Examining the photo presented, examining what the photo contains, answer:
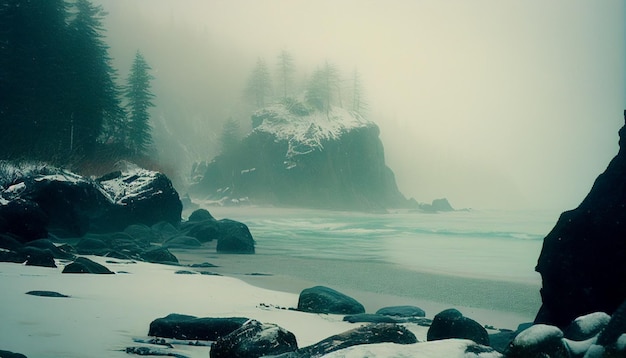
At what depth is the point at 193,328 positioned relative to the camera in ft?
18.4

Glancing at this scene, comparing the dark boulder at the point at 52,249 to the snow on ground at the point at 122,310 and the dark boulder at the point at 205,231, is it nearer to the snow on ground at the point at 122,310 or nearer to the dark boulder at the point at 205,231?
the snow on ground at the point at 122,310

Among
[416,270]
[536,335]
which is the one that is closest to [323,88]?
[416,270]

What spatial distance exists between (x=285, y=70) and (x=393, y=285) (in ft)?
273

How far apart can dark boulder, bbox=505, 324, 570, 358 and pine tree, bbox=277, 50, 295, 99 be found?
8992 centimetres

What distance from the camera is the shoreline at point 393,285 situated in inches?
388

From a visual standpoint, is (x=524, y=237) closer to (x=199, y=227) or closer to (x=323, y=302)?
(x=199, y=227)

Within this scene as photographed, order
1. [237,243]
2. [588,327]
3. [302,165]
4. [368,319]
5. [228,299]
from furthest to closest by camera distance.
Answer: [302,165] → [237,243] → [228,299] → [368,319] → [588,327]

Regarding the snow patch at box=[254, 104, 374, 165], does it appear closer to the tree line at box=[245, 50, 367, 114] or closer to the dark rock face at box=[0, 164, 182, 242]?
the tree line at box=[245, 50, 367, 114]

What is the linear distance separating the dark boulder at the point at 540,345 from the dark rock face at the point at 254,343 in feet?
6.08

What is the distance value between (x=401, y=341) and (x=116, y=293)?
16.5ft

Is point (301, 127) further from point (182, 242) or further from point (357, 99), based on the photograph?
point (182, 242)

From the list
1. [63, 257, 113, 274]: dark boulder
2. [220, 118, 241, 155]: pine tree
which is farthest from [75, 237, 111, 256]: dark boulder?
[220, 118, 241, 155]: pine tree

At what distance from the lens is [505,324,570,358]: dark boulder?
3457 mm

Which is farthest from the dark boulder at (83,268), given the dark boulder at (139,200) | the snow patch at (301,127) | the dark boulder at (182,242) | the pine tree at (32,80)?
the snow patch at (301,127)
